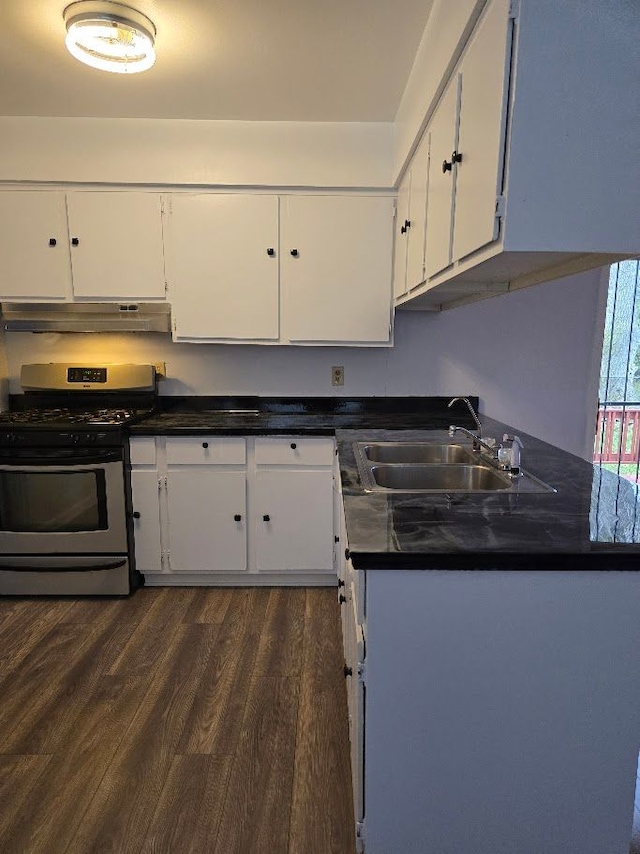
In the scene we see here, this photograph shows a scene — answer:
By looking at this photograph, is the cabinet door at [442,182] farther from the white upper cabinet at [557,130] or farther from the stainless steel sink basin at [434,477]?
the stainless steel sink basin at [434,477]

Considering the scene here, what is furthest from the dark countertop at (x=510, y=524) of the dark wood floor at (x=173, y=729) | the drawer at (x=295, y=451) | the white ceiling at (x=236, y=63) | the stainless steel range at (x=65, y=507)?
the white ceiling at (x=236, y=63)

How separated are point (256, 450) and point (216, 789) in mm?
1487

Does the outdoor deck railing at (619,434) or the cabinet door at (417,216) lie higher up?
the cabinet door at (417,216)

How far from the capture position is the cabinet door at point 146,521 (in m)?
2.63

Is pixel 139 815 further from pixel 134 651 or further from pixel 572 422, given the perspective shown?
pixel 572 422

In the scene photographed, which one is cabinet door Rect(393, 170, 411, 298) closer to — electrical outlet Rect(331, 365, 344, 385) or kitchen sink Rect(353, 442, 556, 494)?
electrical outlet Rect(331, 365, 344, 385)

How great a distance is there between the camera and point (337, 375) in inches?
122

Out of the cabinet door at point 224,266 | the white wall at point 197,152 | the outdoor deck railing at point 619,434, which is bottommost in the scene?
the outdoor deck railing at point 619,434

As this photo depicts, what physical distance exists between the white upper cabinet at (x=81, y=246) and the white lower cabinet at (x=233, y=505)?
91 centimetres

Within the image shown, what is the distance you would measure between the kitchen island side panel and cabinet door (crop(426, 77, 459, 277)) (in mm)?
1073

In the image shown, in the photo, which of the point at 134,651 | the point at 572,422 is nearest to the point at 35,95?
the point at 134,651

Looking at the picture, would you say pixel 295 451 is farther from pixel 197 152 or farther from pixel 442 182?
pixel 197 152

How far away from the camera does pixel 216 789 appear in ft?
4.94

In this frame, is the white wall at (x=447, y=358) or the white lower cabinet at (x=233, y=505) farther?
the white wall at (x=447, y=358)
